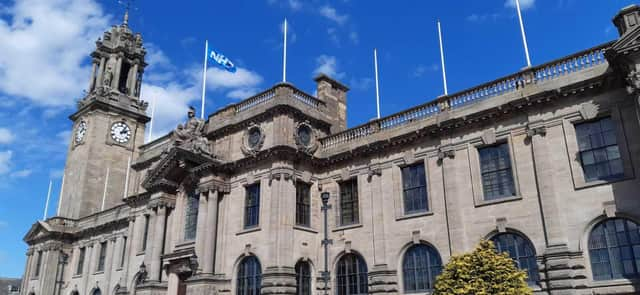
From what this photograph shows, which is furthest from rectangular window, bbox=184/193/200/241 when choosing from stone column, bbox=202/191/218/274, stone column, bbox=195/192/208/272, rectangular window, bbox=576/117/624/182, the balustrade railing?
rectangular window, bbox=576/117/624/182

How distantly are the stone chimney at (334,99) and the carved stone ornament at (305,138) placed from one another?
2.32 metres

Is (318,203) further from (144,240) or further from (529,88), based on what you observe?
(144,240)

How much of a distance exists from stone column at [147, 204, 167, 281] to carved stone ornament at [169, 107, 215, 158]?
14.8 feet

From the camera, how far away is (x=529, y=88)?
73.9 ft

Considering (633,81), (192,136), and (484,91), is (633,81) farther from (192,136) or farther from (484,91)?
(192,136)

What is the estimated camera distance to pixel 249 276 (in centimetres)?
2700

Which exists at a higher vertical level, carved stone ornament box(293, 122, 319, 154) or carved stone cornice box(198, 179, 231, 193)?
carved stone ornament box(293, 122, 319, 154)

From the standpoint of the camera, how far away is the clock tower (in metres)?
50.1

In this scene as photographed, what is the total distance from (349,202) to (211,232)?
762 cm

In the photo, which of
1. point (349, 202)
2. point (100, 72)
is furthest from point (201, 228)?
point (100, 72)

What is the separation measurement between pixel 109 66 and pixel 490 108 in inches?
1791

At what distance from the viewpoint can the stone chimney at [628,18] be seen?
19.5 metres

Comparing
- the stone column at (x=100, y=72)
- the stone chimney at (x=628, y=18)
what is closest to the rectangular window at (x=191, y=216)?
the stone chimney at (x=628, y=18)

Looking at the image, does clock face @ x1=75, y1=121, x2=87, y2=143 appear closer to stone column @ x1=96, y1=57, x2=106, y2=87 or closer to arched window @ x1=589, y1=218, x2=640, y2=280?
stone column @ x1=96, y1=57, x2=106, y2=87
